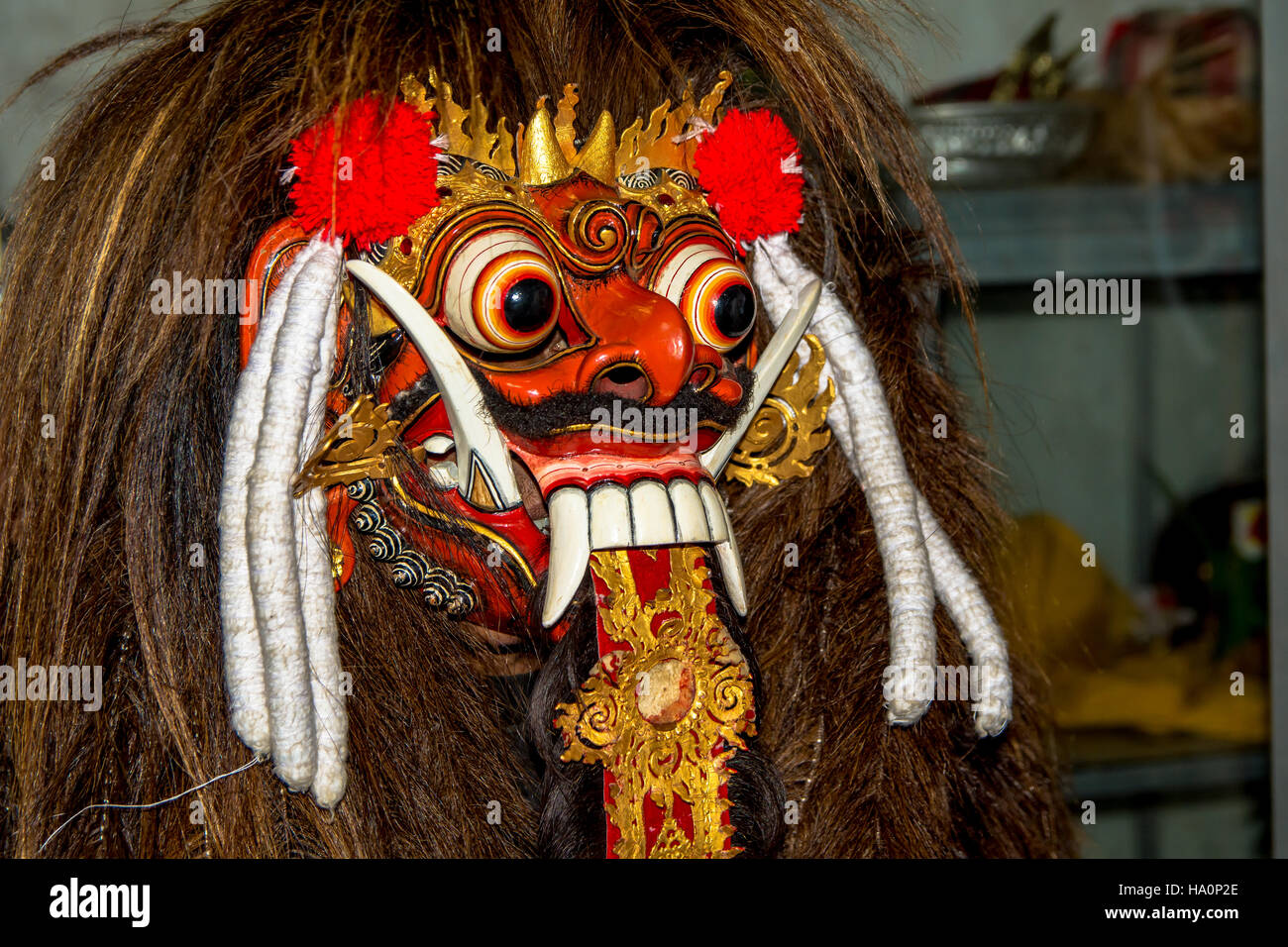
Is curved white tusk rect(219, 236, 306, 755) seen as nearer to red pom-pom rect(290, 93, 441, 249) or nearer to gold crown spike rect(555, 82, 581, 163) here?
red pom-pom rect(290, 93, 441, 249)

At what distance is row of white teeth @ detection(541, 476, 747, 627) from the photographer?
603mm

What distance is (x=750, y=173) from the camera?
663mm

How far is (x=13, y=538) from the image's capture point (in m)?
0.65

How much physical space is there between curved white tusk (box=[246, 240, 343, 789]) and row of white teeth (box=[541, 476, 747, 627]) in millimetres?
117

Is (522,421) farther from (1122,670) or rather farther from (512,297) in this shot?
(1122,670)

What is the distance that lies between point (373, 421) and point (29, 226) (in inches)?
8.9

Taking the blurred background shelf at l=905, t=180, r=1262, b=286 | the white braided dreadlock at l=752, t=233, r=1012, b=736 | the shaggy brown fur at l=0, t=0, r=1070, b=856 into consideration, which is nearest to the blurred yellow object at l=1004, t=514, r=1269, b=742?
the blurred background shelf at l=905, t=180, r=1262, b=286

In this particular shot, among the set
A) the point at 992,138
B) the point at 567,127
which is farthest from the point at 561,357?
the point at 992,138

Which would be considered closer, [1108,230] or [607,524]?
[607,524]

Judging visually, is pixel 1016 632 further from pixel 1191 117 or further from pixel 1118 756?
pixel 1191 117

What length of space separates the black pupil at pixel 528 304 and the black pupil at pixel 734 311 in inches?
3.6

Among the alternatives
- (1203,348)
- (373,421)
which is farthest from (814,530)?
(1203,348)

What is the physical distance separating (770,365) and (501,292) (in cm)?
16

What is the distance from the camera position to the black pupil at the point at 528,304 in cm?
59
